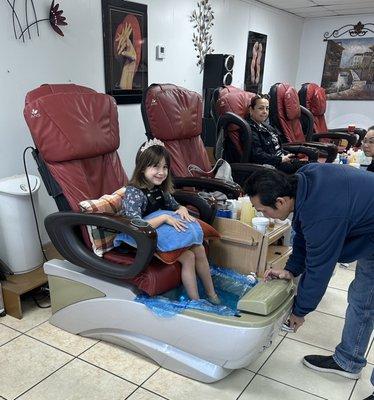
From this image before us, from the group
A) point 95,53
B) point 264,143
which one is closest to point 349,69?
point 264,143

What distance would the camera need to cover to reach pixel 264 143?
3.07 metres

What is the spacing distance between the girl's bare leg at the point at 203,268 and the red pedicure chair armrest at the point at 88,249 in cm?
34

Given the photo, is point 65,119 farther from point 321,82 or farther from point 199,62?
point 321,82

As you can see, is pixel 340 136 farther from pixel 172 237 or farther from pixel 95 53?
pixel 172 237

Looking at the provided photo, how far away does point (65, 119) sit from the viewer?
182cm

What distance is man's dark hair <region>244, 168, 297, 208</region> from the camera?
1318mm

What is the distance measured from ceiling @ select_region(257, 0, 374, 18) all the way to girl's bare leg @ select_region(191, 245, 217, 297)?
3840mm

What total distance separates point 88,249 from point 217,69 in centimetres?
264

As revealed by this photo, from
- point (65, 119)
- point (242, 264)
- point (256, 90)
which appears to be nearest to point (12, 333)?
point (65, 119)

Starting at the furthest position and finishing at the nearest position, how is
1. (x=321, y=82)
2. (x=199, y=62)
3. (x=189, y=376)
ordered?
(x=321, y=82)
(x=199, y=62)
(x=189, y=376)

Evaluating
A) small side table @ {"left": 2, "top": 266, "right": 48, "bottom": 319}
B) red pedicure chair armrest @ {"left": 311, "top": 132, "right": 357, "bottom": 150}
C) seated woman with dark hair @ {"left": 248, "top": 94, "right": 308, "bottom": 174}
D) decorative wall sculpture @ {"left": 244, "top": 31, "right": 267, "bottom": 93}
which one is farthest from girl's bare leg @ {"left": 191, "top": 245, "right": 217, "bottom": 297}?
decorative wall sculpture @ {"left": 244, "top": 31, "right": 267, "bottom": 93}

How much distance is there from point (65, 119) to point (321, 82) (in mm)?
5110

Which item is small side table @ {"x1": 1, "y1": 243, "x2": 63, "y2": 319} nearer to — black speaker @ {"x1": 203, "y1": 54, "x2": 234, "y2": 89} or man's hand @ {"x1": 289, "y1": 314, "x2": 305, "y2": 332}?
man's hand @ {"x1": 289, "y1": 314, "x2": 305, "y2": 332}

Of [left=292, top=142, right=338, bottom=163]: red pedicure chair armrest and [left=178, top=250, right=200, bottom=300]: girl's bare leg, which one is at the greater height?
[left=292, top=142, right=338, bottom=163]: red pedicure chair armrest
